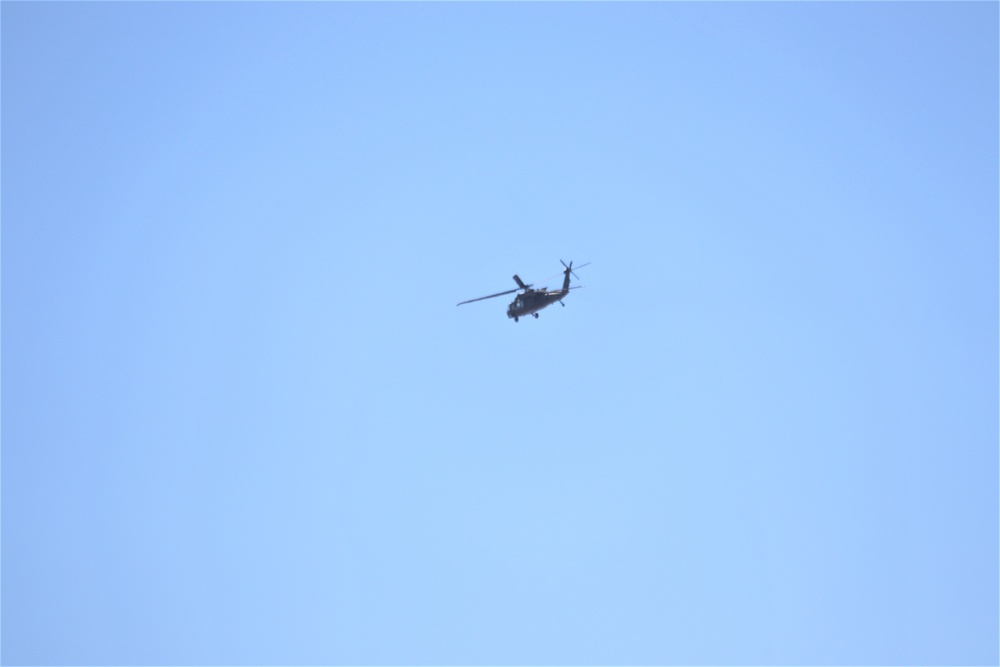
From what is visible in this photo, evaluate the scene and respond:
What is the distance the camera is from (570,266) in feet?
351

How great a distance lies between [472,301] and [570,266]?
9.19 meters

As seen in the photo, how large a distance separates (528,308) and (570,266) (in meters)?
5.30

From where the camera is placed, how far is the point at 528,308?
345ft

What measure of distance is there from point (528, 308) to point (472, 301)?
4.79 m

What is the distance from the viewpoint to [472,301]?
103750mm
